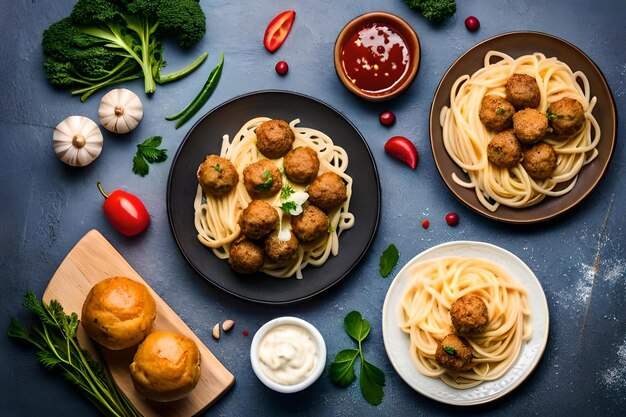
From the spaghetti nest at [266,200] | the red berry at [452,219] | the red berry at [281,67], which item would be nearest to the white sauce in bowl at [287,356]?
the spaghetti nest at [266,200]

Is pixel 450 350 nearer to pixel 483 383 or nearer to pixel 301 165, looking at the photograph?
pixel 483 383

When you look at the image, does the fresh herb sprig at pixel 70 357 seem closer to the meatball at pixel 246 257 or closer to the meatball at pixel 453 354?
the meatball at pixel 246 257

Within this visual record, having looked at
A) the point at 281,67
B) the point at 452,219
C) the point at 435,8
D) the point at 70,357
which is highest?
the point at 435,8

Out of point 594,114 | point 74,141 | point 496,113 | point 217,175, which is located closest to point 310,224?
point 217,175

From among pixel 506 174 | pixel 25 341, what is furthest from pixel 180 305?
pixel 506 174

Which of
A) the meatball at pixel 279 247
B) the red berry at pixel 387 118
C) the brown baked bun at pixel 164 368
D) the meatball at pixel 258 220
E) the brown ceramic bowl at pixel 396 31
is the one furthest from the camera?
the red berry at pixel 387 118

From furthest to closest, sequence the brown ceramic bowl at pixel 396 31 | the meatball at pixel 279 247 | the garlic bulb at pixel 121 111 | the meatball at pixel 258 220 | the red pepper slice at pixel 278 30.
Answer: the red pepper slice at pixel 278 30, the garlic bulb at pixel 121 111, the brown ceramic bowl at pixel 396 31, the meatball at pixel 279 247, the meatball at pixel 258 220

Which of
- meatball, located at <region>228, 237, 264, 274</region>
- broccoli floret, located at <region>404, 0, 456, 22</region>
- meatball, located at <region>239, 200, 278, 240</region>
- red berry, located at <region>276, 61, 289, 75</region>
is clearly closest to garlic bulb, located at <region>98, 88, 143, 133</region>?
red berry, located at <region>276, 61, 289, 75</region>
